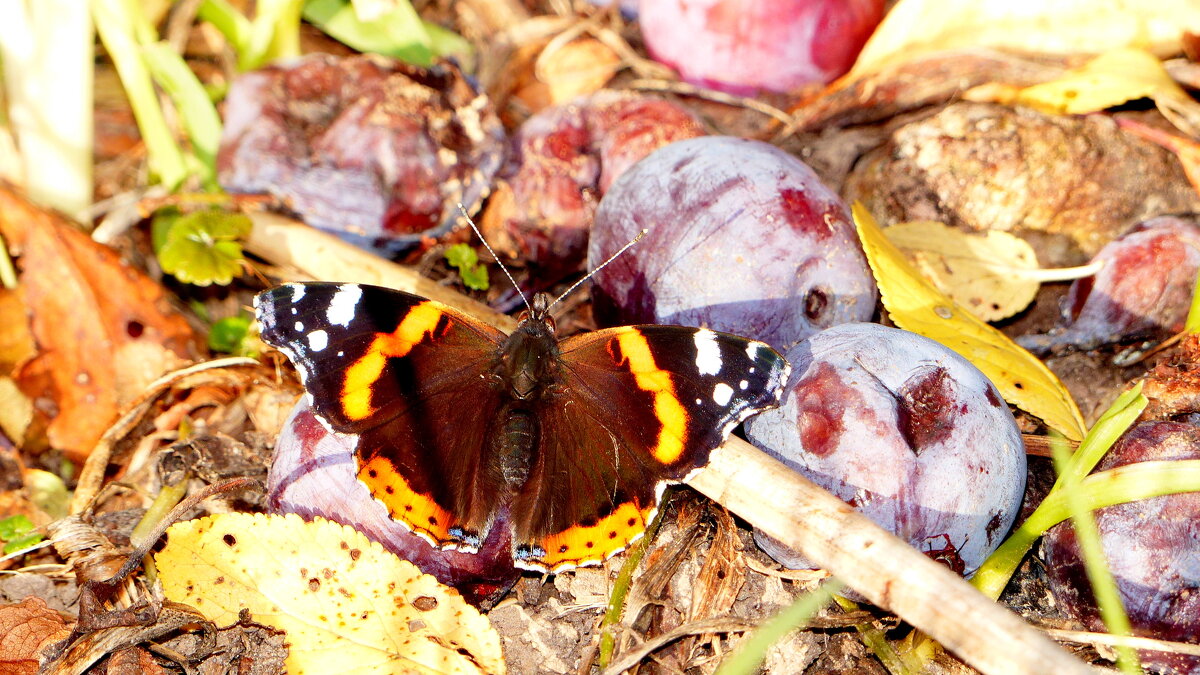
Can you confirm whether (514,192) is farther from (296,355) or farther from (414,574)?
(414,574)

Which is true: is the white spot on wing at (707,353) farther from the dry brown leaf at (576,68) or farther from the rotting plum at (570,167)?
the dry brown leaf at (576,68)

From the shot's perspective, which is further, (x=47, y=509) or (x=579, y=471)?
(x=47, y=509)

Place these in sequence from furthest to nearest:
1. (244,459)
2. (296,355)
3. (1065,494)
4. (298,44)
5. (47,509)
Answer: (298,44), (47,509), (244,459), (296,355), (1065,494)

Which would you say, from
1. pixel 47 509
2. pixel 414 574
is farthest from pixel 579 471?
pixel 47 509

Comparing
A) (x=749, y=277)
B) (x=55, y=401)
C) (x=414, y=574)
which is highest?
(x=749, y=277)

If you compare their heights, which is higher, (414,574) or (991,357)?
(991,357)

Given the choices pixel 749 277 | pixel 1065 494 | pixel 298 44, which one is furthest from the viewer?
pixel 298 44

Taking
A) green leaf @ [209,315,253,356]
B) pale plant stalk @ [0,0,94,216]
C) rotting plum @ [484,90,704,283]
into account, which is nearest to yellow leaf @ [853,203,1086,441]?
rotting plum @ [484,90,704,283]

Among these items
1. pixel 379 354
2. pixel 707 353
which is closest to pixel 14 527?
pixel 379 354
